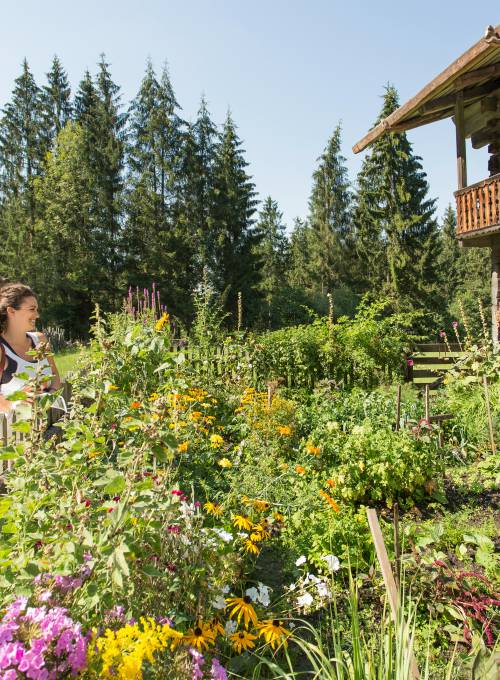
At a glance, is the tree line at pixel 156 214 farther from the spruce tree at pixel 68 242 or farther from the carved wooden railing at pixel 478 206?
the carved wooden railing at pixel 478 206

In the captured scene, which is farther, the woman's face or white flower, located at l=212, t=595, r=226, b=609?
the woman's face

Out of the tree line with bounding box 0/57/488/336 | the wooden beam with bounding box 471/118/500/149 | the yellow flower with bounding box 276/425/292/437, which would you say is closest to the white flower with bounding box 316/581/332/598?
the yellow flower with bounding box 276/425/292/437

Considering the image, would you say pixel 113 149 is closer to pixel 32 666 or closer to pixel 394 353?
pixel 394 353

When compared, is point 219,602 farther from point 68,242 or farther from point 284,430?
point 68,242

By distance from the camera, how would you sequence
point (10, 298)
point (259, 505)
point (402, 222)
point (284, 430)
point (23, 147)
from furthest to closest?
1. point (23, 147)
2. point (402, 222)
3. point (284, 430)
4. point (10, 298)
5. point (259, 505)

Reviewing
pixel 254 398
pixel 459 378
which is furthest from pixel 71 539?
pixel 459 378

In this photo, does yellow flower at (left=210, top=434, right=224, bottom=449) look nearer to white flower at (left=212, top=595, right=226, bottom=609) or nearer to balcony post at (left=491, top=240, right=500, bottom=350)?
white flower at (left=212, top=595, right=226, bottom=609)

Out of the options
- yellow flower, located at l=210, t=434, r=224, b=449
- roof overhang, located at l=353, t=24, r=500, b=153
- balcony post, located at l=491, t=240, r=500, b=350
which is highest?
roof overhang, located at l=353, t=24, r=500, b=153

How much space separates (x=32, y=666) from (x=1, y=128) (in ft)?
118

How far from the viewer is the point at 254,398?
5.68 m

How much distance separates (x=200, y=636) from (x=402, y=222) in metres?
27.4

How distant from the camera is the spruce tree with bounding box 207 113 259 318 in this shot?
27547 millimetres

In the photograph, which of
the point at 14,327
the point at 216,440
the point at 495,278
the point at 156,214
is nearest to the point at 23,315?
the point at 14,327

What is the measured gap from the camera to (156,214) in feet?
89.2
